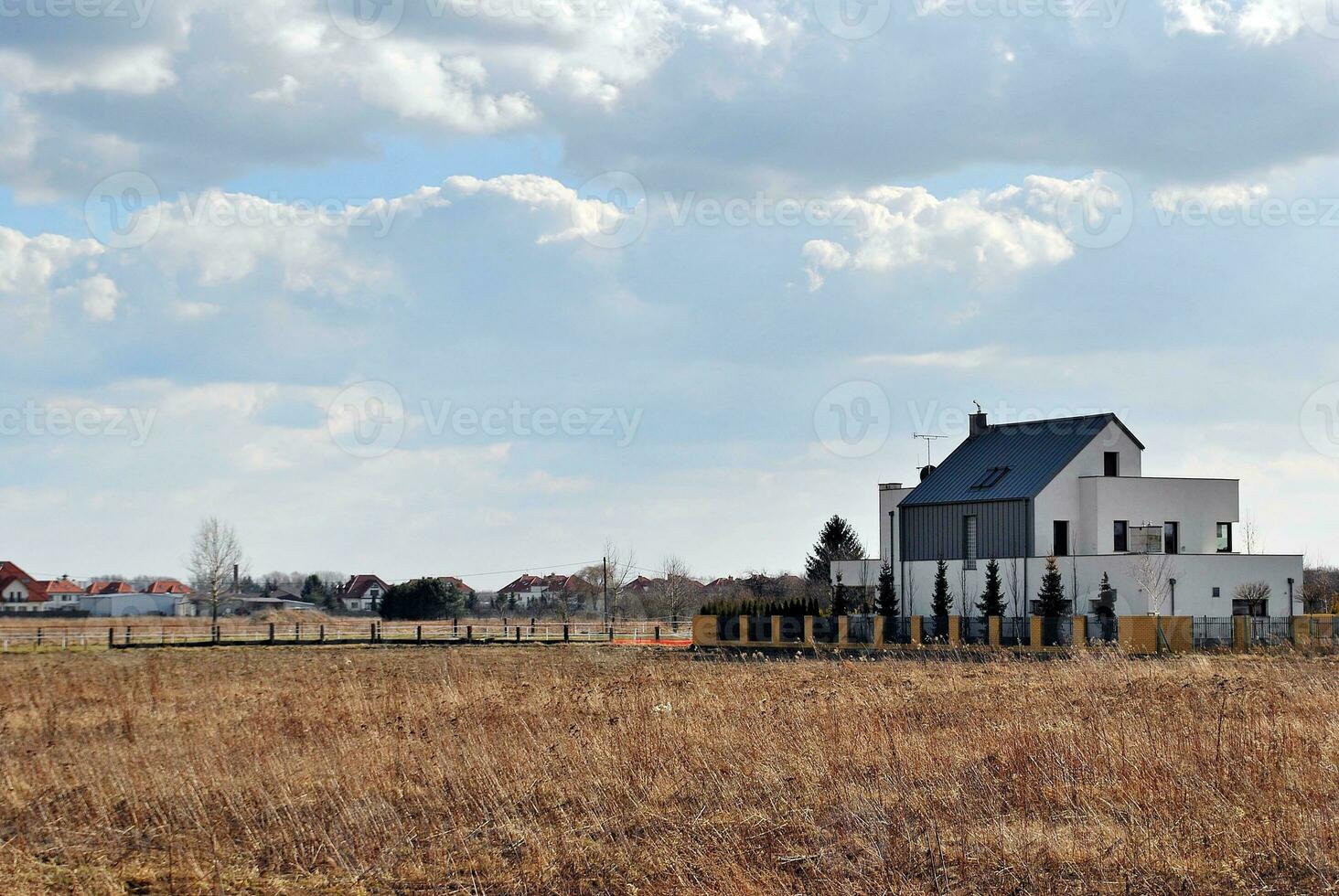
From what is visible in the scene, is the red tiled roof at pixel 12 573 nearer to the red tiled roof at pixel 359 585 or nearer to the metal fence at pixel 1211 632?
the red tiled roof at pixel 359 585

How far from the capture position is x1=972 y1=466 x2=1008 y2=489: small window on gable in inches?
2226

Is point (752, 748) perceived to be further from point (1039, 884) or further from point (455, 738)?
point (1039, 884)

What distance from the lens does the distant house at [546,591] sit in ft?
442

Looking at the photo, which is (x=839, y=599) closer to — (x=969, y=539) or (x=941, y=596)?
(x=941, y=596)

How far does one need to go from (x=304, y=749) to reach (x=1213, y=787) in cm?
921

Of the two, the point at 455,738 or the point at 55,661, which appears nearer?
the point at 455,738

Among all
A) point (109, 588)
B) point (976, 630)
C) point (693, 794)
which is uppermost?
point (693, 794)

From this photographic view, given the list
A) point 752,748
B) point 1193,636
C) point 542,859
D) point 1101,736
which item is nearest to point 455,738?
point 752,748

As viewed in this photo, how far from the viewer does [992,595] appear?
173 ft

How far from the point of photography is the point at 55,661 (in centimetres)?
3722

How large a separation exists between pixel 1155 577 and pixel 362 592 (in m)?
122

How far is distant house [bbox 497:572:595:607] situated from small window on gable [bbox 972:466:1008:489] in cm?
5808

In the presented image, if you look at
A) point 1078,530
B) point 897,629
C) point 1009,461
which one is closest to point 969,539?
point 1009,461

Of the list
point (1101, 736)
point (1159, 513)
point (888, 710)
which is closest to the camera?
point (1101, 736)
